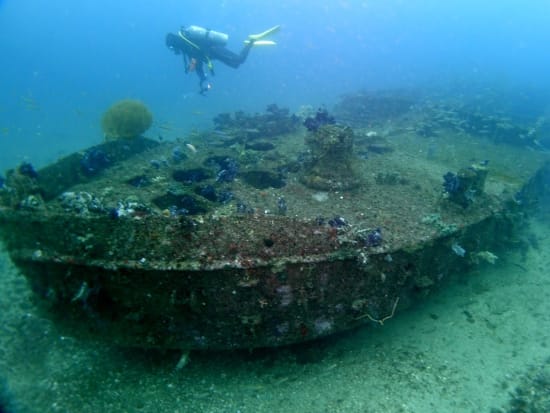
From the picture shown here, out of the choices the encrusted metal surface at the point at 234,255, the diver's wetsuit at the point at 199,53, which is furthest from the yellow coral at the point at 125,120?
the encrusted metal surface at the point at 234,255

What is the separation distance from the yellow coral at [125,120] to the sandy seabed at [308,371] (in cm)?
718

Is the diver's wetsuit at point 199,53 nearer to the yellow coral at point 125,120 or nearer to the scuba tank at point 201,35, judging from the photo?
the scuba tank at point 201,35

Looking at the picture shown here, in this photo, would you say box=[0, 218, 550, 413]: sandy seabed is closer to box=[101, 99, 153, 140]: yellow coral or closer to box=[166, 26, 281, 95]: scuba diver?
box=[101, 99, 153, 140]: yellow coral

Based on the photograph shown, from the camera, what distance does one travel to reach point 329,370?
5438 mm

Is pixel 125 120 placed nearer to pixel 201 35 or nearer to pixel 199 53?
pixel 199 53

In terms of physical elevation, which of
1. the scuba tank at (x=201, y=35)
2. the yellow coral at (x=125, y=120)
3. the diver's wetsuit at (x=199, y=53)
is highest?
the scuba tank at (x=201, y=35)

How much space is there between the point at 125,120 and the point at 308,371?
10.6m

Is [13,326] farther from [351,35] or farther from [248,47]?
[351,35]

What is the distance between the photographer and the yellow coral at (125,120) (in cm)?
1230

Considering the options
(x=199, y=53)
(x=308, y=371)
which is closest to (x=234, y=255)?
(x=308, y=371)

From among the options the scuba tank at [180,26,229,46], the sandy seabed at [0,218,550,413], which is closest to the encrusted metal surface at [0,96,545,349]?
the sandy seabed at [0,218,550,413]

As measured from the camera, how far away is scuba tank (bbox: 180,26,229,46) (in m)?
15.2

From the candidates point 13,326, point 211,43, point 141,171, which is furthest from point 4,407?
point 211,43

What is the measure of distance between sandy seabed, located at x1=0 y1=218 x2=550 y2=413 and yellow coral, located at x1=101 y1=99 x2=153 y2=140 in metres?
7.18
